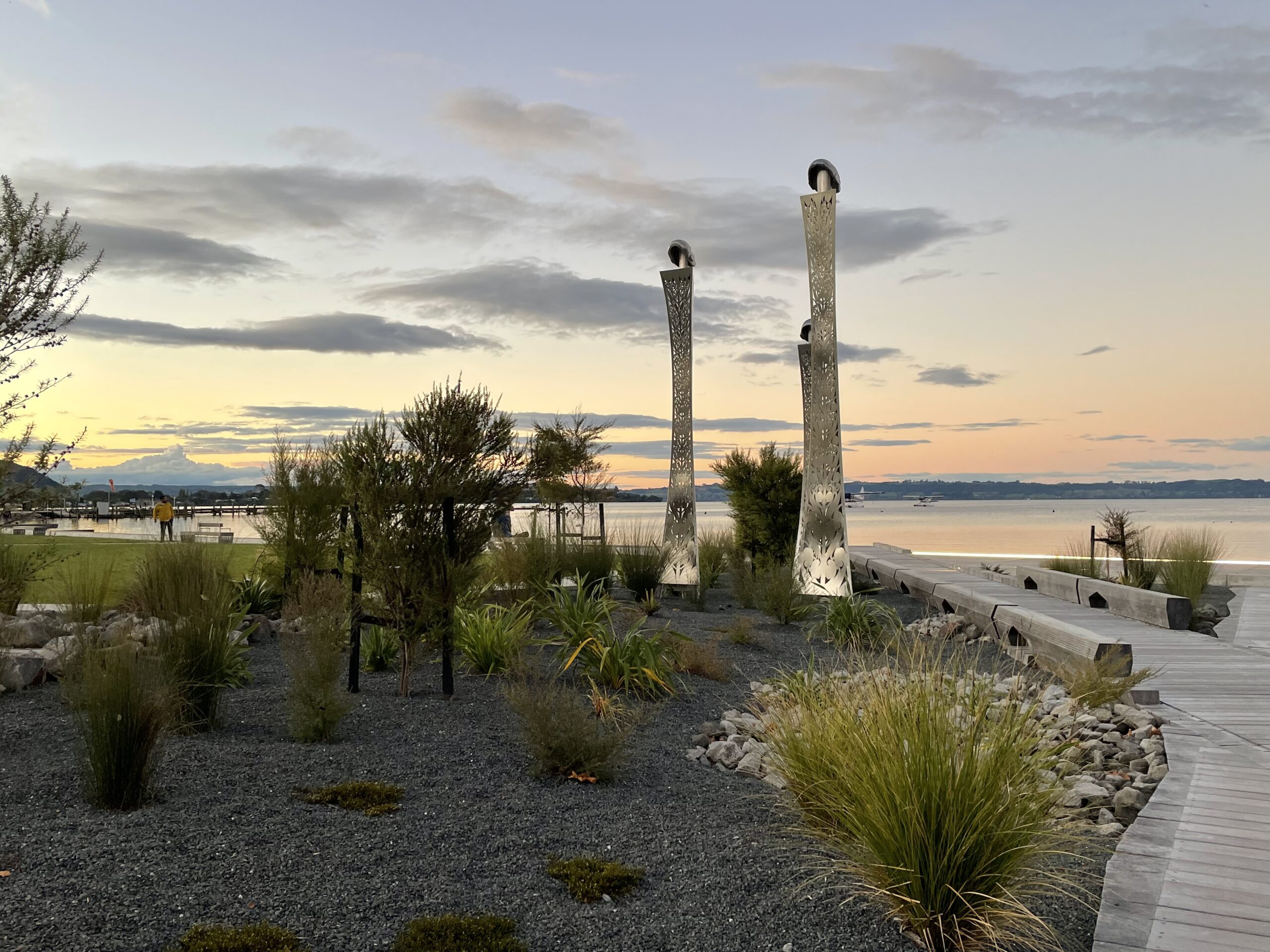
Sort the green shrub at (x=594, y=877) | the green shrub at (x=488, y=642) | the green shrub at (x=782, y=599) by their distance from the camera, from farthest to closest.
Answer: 1. the green shrub at (x=782, y=599)
2. the green shrub at (x=488, y=642)
3. the green shrub at (x=594, y=877)

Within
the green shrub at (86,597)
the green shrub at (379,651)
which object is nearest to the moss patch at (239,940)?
the green shrub at (379,651)

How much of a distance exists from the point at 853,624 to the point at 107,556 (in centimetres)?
1266

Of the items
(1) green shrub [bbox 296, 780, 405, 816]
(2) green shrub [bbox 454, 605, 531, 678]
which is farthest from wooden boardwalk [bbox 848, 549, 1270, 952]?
(2) green shrub [bbox 454, 605, 531, 678]

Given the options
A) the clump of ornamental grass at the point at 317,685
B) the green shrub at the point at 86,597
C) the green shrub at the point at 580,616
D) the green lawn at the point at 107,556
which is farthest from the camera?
the green lawn at the point at 107,556

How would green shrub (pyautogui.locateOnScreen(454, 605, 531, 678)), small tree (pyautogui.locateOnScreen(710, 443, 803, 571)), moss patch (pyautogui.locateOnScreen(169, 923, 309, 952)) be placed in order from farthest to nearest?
small tree (pyautogui.locateOnScreen(710, 443, 803, 571)), green shrub (pyautogui.locateOnScreen(454, 605, 531, 678)), moss patch (pyautogui.locateOnScreen(169, 923, 309, 952))

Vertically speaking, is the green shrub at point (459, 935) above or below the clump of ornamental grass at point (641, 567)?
below

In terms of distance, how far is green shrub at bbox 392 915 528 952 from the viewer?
2775mm

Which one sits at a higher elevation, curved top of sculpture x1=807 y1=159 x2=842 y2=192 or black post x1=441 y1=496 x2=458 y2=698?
curved top of sculpture x1=807 y1=159 x2=842 y2=192

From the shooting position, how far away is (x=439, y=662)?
7.02m

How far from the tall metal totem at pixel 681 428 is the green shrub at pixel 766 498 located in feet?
8.61

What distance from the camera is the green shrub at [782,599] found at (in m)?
10.2

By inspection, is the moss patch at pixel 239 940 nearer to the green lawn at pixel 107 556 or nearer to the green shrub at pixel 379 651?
the green shrub at pixel 379 651

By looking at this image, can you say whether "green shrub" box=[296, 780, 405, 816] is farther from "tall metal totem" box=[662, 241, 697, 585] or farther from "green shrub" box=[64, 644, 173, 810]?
"tall metal totem" box=[662, 241, 697, 585]

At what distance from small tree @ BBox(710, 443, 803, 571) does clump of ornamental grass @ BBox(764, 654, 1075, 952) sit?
36.0 ft
